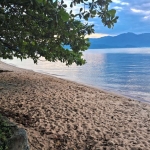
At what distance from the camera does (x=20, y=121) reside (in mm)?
8219

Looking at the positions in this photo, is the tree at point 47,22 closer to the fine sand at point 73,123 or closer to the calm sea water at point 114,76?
the fine sand at point 73,123

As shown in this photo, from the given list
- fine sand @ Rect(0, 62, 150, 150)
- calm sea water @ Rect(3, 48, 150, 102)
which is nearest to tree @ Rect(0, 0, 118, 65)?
fine sand @ Rect(0, 62, 150, 150)

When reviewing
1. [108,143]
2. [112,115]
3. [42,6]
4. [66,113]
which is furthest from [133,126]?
[42,6]

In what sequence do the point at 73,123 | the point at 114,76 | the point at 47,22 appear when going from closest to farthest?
the point at 47,22, the point at 73,123, the point at 114,76

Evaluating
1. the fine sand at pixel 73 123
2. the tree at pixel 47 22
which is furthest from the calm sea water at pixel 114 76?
the tree at pixel 47 22

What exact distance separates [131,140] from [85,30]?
3.89 meters

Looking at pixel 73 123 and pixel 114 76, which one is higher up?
pixel 73 123

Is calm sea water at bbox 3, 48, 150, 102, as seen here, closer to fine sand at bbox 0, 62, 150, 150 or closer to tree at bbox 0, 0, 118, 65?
fine sand at bbox 0, 62, 150, 150

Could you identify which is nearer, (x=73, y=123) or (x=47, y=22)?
(x=47, y=22)

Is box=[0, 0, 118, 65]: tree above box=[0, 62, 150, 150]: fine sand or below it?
above

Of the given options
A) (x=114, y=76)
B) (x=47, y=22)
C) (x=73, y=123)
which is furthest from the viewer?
(x=114, y=76)

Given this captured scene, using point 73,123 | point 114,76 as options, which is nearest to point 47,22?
point 73,123

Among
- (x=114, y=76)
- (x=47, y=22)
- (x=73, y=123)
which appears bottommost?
(x=114, y=76)

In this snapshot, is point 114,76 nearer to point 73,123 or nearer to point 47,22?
point 73,123
